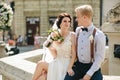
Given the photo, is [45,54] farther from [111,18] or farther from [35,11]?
[35,11]

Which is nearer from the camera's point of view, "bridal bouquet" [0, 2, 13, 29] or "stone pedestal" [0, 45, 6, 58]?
"bridal bouquet" [0, 2, 13, 29]

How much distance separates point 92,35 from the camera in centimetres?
400

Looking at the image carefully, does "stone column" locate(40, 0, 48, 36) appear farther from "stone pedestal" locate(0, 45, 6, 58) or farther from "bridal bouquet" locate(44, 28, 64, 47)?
"bridal bouquet" locate(44, 28, 64, 47)

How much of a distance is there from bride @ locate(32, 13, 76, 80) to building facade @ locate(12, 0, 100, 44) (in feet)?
108

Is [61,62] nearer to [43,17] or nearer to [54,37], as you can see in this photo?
[54,37]

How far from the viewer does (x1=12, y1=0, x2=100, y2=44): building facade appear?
38.2 meters

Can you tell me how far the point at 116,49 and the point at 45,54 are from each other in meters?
2.81

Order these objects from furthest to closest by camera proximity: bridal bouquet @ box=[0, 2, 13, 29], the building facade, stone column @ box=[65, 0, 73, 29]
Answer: the building facade < stone column @ box=[65, 0, 73, 29] < bridal bouquet @ box=[0, 2, 13, 29]

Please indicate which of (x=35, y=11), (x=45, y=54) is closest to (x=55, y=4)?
(x=35, y=11)

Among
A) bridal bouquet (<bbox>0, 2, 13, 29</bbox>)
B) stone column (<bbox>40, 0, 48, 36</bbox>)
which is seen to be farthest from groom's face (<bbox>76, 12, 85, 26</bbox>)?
stone column (<bbox>40, 0, 48, 36</bbox>)

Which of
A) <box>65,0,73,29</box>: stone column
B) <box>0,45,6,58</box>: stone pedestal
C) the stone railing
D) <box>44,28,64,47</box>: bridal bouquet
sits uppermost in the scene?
<box>65,0,73,29</box>: stone column

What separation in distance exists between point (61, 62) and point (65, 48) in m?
0.19

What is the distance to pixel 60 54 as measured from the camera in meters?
4.76

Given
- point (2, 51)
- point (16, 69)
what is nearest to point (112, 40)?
point (16, 69)
